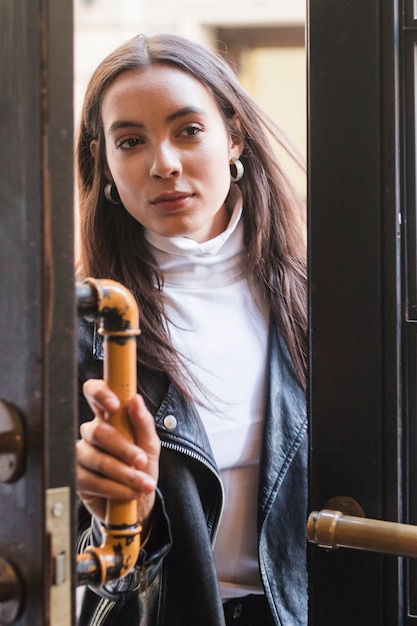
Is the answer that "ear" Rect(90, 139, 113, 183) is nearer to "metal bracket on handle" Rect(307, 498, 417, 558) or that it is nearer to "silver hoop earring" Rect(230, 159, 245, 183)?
"silver hoop earring" Rect(230, 159, 245, 183)

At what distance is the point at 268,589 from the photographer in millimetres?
1173

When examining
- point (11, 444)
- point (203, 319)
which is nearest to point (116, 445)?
point (11, 444)

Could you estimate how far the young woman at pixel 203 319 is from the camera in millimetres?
1169

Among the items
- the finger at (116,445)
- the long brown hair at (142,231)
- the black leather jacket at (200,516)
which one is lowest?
the black leather jacket at (200,516)

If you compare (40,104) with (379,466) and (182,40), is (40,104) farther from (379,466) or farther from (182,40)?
(182,40)

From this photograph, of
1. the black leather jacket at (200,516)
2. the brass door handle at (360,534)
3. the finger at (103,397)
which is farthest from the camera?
the black leather jacket at (200,516)

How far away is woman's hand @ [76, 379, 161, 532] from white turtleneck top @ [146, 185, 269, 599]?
0.41 m

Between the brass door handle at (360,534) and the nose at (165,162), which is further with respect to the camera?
the nose at (165,162)

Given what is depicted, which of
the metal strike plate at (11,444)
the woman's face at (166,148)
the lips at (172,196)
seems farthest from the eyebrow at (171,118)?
the metal strike plate at (11,444)

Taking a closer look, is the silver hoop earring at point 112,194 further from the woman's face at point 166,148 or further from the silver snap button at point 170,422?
the silver snap button at point 170,422

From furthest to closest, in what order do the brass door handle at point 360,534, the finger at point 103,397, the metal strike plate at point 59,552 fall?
1. the brass door handle at point 360,534
2. the finger at point 103,397
3. the metal strike plate at point 59,552

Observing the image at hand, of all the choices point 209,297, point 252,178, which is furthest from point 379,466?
point 252,178

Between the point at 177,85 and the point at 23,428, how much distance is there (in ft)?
2.30

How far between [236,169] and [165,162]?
6.5 inches
